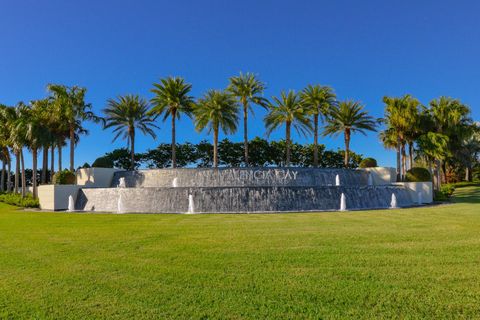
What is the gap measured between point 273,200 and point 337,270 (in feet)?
39.9

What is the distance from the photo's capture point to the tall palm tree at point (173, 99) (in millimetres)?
34625

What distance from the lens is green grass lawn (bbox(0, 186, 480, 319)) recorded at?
375 centimetres

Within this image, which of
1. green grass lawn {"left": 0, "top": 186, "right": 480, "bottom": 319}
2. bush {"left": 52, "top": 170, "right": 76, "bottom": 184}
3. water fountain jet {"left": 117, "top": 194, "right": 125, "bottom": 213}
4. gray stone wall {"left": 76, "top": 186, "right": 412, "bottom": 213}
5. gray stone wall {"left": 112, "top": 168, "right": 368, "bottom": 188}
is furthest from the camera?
gray stone wall {"left": 112, "top": 168, "right": 368, "bottom": 188}

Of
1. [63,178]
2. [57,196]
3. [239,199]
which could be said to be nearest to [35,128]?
[63,178]

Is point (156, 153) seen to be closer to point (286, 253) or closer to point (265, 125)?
point (265, 125)

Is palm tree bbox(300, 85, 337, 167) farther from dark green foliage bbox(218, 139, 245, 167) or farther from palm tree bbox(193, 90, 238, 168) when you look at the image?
dark green foliage bbox(218, 139, 245, 167)

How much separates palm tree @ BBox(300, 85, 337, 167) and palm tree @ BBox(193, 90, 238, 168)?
7.64 metres

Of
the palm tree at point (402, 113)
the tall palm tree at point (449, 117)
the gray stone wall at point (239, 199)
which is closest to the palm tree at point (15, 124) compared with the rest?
the gray stone wall at point (239, 199)

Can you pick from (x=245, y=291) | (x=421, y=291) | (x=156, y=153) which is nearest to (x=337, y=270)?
(x=421, y=291)

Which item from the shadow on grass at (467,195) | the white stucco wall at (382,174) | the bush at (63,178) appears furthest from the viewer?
the white stucco wall at (382,174)

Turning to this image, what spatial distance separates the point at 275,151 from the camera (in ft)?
165

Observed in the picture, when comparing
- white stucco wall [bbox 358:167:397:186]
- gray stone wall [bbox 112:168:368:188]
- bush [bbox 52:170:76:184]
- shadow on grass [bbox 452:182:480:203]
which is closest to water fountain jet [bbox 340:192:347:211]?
gray stone wall [bbox 112:168:368:188]

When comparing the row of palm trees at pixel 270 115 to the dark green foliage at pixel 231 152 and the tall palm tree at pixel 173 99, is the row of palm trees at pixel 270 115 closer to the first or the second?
the tall palm tree at pixel 173 99

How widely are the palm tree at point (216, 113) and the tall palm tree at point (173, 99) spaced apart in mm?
1450
